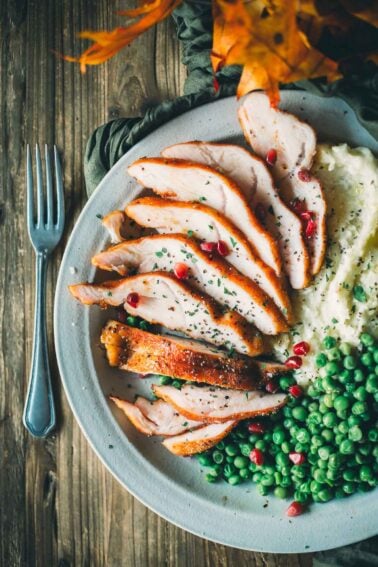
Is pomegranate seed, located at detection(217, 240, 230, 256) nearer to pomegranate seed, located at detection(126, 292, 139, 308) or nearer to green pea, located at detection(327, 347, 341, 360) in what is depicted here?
pomegranate seed, located at detection(126, 292, 139, 308)

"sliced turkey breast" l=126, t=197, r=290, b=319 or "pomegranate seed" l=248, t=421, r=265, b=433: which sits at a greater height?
"sliced turkey breast" l=126, t=197, r=290, b=319

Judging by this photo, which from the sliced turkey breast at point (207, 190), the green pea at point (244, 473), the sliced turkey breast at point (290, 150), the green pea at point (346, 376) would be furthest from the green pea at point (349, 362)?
the green pea at point (244, 473)

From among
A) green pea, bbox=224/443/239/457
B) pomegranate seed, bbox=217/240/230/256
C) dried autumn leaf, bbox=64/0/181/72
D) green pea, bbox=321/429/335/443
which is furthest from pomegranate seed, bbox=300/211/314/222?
green pea, bbox=224/443/239/457

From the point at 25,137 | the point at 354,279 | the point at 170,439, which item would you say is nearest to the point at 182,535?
the point at 170,439

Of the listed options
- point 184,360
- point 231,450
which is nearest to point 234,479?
point 231,450

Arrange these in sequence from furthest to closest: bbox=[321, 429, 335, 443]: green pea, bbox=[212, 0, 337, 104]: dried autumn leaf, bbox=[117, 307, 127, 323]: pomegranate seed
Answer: bbox=[117, 307, 127, 323]: pomegranate seed
bbox=[321, 429, 335, 443]: green pea
bbox=[212, 0, 337, 104]: dried autumn leaf

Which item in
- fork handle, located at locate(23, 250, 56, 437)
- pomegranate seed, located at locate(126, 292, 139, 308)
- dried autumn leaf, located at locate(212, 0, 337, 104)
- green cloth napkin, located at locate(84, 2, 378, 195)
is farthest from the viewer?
fork handle, located at locate(23, 250, 56, 437)
